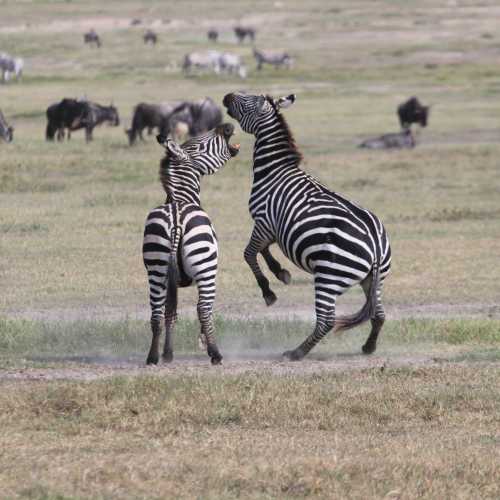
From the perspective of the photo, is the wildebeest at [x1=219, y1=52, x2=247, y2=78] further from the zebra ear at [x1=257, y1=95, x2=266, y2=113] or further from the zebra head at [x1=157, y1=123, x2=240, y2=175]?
the zebra head at [x1=157, y1=123, x2=240, y2=175]

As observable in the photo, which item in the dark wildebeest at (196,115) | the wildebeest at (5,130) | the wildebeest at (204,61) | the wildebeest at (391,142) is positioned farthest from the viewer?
the wildebeest at (204,61)

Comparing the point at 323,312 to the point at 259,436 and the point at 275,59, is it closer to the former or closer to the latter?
the point at 259,436

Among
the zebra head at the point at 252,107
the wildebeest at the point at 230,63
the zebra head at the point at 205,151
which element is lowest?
the zebra head at the point at 205,151

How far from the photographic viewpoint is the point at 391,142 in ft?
98.3

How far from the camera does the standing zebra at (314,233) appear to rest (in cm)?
986

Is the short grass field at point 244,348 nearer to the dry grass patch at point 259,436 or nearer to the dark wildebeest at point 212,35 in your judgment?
the dry grass patch at point 259,436

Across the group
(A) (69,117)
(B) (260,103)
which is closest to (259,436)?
(B) (260,103)

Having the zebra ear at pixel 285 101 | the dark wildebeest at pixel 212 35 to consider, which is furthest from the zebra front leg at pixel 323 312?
the dark wildebeest at pixel 212 35

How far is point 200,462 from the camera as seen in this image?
6668 mm

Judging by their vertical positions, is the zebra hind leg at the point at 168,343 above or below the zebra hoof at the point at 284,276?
below

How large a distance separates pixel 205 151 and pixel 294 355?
1.76 meters

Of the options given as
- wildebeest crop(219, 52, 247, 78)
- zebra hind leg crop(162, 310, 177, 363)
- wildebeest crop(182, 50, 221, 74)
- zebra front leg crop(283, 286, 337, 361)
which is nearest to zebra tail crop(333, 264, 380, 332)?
zebra front leg crop(283, 286, 337, 361)

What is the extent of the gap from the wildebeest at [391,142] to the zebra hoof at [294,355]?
20058 millimetres

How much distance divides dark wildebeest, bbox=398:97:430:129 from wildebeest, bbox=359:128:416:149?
4369 millimetres
